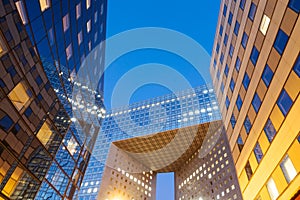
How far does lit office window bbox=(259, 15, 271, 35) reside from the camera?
15.8m

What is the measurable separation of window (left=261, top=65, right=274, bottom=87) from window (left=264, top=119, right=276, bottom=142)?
2.92 m

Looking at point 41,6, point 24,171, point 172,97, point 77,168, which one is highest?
point 172,97

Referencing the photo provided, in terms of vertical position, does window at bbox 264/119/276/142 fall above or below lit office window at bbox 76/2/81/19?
below

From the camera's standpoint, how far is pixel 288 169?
12797mm

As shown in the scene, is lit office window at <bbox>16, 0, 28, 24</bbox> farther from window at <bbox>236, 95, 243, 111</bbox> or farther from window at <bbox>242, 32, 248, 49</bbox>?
window at <bbox>236, 95, 243, 111</bbox>

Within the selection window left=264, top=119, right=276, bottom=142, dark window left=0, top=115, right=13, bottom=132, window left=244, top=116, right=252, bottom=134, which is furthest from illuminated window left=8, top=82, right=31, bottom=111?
window left=244, top=116, right=252, bottom=134

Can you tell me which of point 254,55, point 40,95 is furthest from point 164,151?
point 40,95

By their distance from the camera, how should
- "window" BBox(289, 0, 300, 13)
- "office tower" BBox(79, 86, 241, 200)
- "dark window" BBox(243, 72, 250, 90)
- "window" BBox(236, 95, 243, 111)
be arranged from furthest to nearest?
"office tower" BBox(79, 86, 241, 200) → "window" BBox(236, 95, 243, 111) → "dark window" BBox(243, 72, 250, 90) → "window" BBox(289, 0, 300, 13)

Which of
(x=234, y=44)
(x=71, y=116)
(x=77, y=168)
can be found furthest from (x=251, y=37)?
(x=77, y=168)

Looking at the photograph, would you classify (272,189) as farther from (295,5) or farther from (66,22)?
(66,22)

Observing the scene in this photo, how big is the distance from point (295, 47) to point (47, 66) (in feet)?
59.7

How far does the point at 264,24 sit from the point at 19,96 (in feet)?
62.1

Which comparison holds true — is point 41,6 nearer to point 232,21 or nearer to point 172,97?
point 232,21

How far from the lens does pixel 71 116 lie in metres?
23.9
